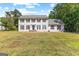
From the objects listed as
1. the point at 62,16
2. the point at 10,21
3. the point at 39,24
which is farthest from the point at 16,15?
the point at 62,16

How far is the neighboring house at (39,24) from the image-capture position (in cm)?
599

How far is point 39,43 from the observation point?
5973 mm

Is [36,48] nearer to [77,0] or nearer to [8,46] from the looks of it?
[8,46]

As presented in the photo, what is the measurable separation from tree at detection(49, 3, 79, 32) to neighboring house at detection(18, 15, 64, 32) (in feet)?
0.20

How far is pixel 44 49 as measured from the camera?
19.6ft

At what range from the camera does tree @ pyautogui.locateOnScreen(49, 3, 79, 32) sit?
5984 mm

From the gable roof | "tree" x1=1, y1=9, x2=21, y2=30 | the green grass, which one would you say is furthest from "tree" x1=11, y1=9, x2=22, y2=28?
the gable roof

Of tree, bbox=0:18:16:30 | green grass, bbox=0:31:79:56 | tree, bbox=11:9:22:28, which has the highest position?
tree, bbox=11:9:22:28

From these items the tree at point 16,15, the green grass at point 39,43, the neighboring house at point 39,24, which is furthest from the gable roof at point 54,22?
the tree at point 16,15

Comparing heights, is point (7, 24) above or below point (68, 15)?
below

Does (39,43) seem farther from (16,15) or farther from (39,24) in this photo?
(16,15)

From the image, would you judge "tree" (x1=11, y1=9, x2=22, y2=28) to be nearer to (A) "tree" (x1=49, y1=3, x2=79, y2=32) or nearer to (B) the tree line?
(B) the tree line

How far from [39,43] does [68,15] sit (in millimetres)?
483

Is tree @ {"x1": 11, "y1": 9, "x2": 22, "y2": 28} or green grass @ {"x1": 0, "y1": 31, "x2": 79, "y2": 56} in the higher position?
tree @ {"x1": 11, "y1": 9, "x2": 22, "y2": 28}
